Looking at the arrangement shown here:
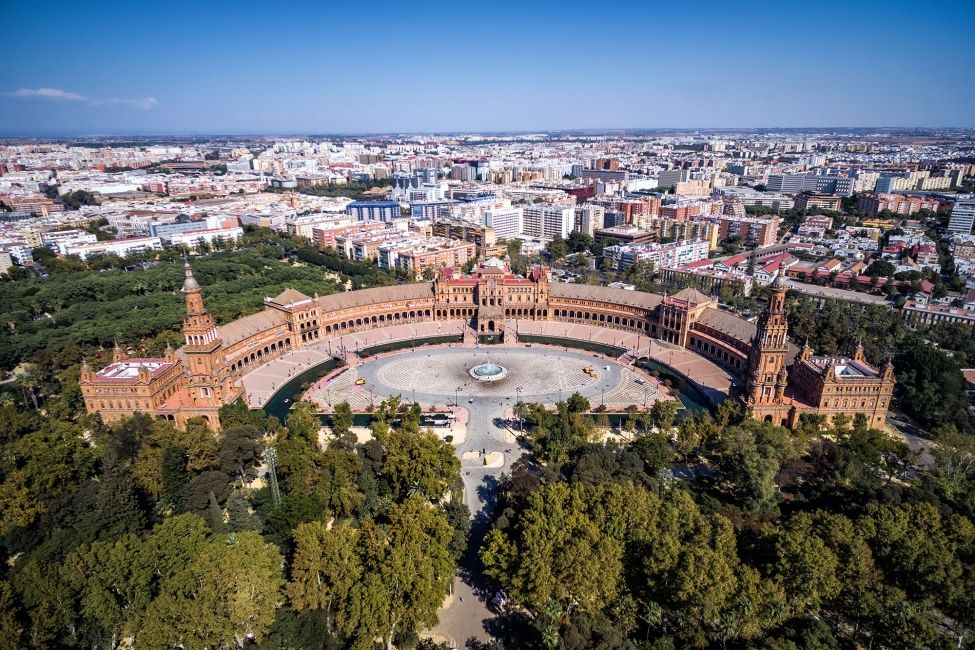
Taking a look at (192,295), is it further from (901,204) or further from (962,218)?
(901,204)

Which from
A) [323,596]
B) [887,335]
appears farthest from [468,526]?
[887,335]

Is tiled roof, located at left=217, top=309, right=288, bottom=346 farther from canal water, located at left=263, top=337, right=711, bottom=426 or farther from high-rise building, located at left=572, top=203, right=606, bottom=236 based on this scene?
high-rise building, located at left=572, top=203, right=606, bottom=236

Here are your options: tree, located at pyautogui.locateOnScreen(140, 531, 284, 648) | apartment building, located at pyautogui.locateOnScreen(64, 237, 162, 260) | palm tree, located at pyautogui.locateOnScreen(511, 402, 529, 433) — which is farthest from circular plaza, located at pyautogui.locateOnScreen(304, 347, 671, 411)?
apartment building, located at pyautogui.locateOnScreen(64, 237, 162, 260)

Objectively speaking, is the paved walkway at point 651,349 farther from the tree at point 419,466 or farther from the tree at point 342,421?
the tree at point 342,421

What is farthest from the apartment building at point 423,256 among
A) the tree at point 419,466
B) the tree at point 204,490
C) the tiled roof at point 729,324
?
the tree at point 204,490

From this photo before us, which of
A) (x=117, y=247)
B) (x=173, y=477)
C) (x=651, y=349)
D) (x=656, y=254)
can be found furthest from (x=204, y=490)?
(x=117, y=247)
